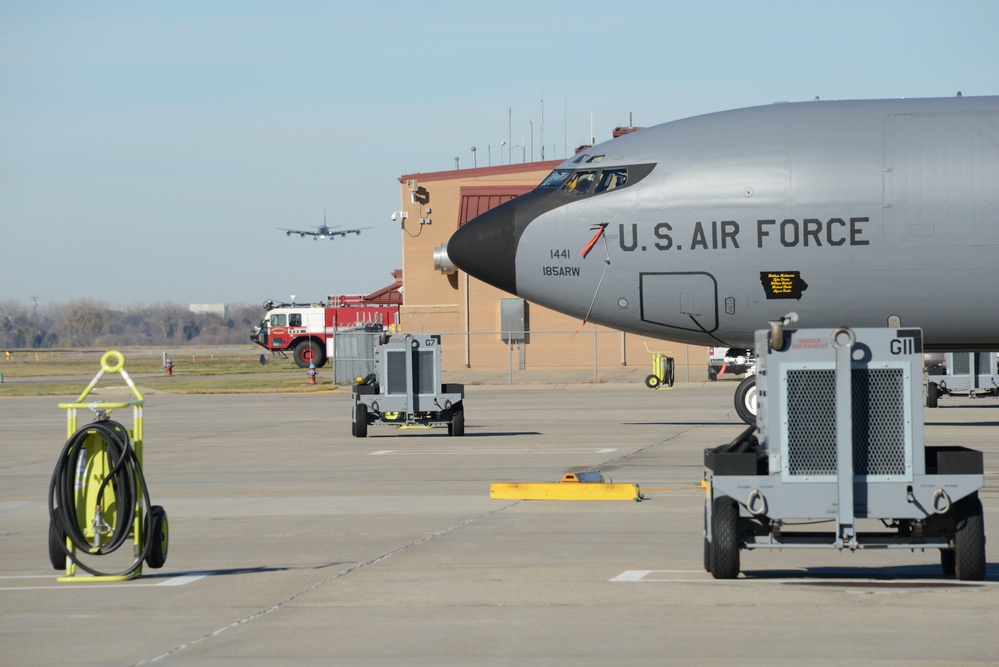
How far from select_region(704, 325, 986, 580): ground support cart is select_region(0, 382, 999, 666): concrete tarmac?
39 centimetres

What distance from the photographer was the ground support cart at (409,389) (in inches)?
981

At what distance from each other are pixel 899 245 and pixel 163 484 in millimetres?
11860

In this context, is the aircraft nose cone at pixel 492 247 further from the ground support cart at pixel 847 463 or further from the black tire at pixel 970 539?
the black tire at pixel 970 539

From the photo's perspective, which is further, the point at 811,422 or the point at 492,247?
the point at 492,247

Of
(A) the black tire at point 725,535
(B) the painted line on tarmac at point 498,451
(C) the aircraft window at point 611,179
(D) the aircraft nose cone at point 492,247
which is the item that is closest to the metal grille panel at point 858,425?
(A) the black tire at point 725,535

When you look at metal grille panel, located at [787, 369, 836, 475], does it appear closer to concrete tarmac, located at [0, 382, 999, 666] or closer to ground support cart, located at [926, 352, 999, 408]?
concrete tarmac, located at [0, 382, 999, 666]

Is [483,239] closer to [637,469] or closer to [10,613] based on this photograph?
[637,469]

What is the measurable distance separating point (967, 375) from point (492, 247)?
1744cm

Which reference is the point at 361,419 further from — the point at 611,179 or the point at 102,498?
the point at 102,498

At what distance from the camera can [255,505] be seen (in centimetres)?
1526

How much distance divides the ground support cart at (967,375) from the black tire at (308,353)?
44503 millimetres

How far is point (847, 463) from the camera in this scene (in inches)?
Answer: 369

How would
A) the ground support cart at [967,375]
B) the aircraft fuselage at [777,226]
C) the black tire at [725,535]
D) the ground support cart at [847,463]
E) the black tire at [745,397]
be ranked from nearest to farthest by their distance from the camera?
the ground support cart at [847,463] < the black tire at [725,535] < the aircraft fuselage at [777,226] < the black tire at [745,397] < the ground support cart at [967,375]

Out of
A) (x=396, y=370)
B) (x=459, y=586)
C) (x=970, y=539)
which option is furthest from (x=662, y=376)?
(x=459, y=586)
